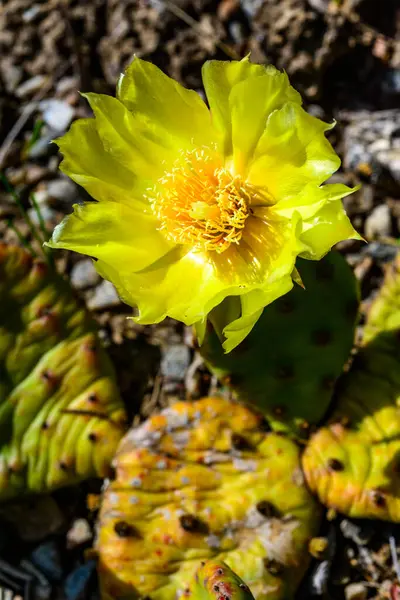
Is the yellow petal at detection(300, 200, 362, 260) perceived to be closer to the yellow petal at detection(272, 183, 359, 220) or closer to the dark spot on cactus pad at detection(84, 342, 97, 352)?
the yellow petal at detection(272, 183, 359, 220)

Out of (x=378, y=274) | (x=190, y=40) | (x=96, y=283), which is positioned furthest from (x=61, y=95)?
(x=378, y=274)

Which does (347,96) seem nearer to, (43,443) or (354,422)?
(354,422)

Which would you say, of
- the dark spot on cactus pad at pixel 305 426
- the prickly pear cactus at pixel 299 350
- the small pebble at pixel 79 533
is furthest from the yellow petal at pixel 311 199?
the small pebble at pixel 79 533

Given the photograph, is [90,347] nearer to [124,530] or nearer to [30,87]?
[124,530]

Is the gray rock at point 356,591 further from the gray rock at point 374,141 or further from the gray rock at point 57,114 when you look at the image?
the gray rock at point 57,114

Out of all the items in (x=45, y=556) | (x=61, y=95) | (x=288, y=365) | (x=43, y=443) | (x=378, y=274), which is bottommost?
(x=45, y=556)

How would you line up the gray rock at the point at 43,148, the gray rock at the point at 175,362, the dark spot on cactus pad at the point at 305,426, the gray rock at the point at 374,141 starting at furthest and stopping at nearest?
the gray rock at the point at 43,148 < the gray rock at the point at 374,141 < the gray rock at the point at 175,362 < the dark spot on cactus pad at the point at 305,426
